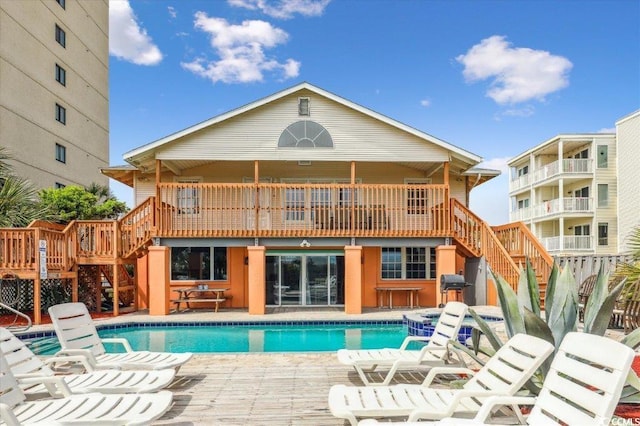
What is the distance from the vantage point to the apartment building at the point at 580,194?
3344 centimetres

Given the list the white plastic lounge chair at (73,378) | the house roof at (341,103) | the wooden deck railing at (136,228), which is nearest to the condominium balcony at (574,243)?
the house roof at (341,103)

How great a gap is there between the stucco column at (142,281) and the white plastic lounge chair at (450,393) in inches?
556

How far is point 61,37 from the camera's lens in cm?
2888

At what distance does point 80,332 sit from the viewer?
22.5 ft

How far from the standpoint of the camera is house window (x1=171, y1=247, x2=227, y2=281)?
1748 centimetres

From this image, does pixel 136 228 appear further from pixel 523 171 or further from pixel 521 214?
pixel 523 171

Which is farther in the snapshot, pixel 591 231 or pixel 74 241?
pixel 591 231

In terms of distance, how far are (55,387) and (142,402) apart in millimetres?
1353

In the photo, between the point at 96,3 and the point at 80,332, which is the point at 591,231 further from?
the point at 96,3

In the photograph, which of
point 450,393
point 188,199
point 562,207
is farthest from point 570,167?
point 450,393

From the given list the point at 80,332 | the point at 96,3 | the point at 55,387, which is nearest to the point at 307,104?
the point at 80,332

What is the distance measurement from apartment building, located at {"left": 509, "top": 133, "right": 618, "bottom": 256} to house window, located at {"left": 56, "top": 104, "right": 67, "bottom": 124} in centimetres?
3241

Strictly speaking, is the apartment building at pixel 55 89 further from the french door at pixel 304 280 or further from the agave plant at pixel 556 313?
the agave plant at pixel 556 313

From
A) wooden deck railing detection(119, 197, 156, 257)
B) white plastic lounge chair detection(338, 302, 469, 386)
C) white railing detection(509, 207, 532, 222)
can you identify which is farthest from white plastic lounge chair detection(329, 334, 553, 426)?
white railing detection(509, 207, 532, 222)
